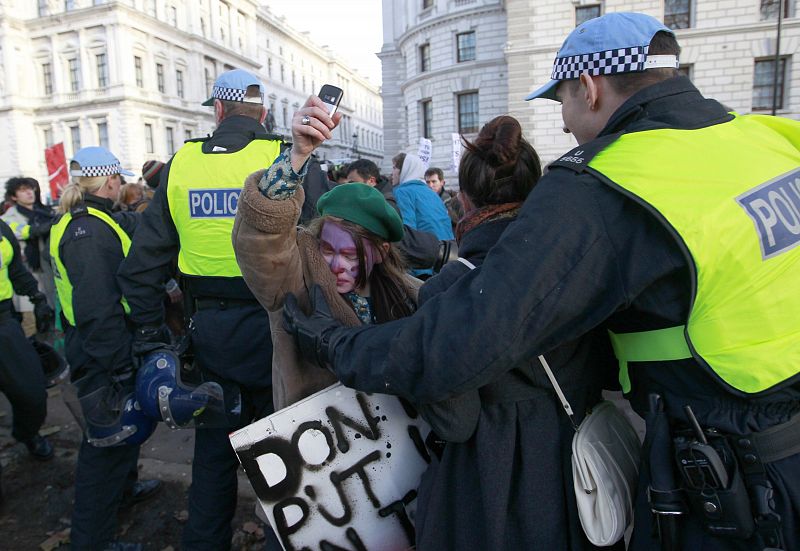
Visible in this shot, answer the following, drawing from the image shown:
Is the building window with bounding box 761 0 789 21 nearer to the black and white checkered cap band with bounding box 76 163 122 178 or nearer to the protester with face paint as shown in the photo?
the black and white checkered cap band with bounding box 76 163 122 178

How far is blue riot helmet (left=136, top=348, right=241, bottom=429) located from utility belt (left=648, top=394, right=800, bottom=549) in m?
1.95

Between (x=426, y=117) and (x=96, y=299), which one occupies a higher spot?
(x=426, y=117)

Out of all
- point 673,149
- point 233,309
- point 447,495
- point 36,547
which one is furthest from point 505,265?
point 36,547

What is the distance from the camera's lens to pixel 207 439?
268cm

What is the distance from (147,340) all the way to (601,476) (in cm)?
233

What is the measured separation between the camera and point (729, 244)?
1125mm

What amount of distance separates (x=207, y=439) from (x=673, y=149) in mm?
2424

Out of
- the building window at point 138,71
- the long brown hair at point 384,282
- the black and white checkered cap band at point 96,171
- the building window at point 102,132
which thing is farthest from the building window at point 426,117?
the long brown hair at point 384,282

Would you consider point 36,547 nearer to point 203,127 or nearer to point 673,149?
point 673,149

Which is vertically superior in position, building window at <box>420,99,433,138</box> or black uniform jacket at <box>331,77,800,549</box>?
building window at <box>420,99,433,138</box>

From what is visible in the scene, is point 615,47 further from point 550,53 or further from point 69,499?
point 550,53

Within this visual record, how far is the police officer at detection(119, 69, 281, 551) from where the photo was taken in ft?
8.58

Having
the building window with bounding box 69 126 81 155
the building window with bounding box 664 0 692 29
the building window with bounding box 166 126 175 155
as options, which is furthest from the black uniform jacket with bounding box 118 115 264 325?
the building window with bounding box 69 126 81 155

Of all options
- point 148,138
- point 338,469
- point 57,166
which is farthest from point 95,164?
point 148,138
